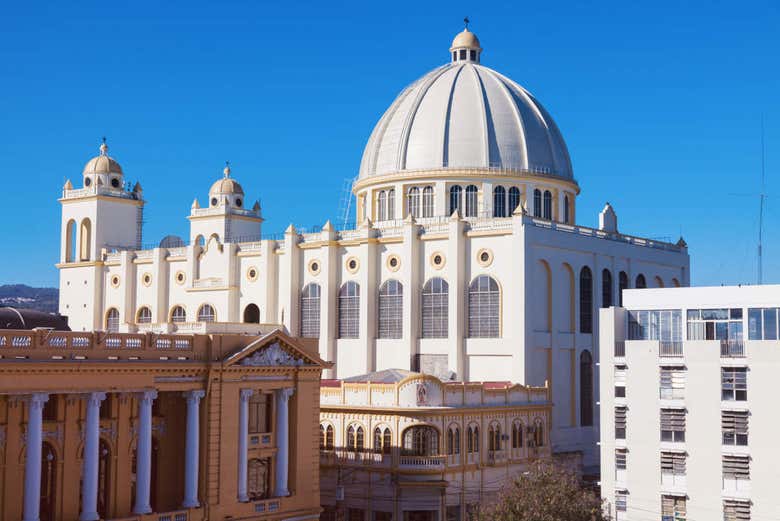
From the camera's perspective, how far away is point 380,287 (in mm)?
70438

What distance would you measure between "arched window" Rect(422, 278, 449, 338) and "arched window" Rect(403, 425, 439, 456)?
14681mm

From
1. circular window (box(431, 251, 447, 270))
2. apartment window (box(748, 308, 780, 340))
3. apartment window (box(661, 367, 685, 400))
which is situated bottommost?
apartment window (box(661, 367, 685, 400))

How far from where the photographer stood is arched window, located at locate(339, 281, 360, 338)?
234 ft

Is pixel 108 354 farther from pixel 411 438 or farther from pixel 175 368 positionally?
pixel 411 438

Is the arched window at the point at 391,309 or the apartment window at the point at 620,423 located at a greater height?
the arched window at the point at 391,309

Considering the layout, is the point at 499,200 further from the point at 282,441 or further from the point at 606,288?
the point at 282,441

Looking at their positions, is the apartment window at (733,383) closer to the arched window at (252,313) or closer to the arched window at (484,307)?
the arched window at (484,307)

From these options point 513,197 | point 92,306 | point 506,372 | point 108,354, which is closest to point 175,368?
point 108,354

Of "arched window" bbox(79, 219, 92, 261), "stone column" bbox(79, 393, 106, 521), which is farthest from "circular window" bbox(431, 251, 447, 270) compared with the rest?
"arched window" bbox(79, 219, 92, 261)

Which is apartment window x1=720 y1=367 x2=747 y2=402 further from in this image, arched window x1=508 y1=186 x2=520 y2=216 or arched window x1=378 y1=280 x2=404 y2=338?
arched window x1=508 y1=186 x2=520 y2=216

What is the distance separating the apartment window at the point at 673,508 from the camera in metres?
44.2

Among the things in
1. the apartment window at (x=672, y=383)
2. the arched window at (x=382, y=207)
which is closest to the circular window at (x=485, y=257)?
the arched window at (x=382, y=207)

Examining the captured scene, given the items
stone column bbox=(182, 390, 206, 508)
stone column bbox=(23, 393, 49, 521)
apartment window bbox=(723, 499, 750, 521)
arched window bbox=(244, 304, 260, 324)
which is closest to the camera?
stone column bbox=(23, 393, 49, 521)

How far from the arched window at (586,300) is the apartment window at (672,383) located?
74.9ft
